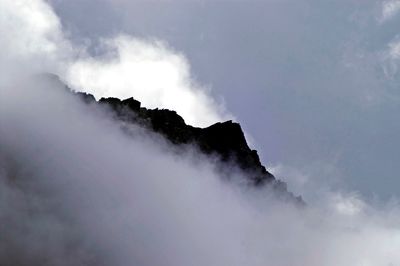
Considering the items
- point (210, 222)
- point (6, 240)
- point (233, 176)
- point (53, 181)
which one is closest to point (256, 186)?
point (233, 176)

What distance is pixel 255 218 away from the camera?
175 m

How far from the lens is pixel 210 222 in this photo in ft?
489

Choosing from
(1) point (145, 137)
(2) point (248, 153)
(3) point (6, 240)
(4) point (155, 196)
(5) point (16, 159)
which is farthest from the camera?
(2) point (248, 153)

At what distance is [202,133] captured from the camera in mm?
163375

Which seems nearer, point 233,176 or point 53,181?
point 53,181

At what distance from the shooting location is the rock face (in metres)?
158

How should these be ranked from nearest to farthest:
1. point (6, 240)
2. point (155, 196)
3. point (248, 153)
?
point (6, 240) → point (155, 196) → point (248, 153)

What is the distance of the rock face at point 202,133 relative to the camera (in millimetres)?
157500

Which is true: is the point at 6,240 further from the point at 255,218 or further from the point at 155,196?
the point at 255,218

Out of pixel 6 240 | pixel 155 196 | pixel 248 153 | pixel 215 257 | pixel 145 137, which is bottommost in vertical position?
pixel 6 240

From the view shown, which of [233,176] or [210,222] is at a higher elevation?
[233,176]

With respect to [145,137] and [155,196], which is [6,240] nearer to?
[155,196]

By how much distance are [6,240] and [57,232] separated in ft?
28.5

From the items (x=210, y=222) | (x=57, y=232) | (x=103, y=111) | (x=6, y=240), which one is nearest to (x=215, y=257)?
(x=210, y=222)
